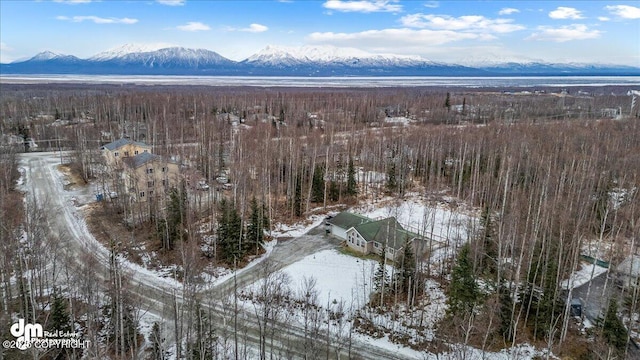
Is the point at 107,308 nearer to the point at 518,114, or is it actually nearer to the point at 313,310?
the point at 313,310

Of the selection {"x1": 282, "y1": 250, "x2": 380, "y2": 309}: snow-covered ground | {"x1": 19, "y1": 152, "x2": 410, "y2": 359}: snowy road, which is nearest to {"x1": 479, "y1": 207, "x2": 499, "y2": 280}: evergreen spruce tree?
{"x1": 282, "y1": 250, "x2": 380, "y2": 309}: snow-covered ground

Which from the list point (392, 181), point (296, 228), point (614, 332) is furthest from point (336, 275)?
point (392, 181)

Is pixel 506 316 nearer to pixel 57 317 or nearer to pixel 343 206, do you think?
pixel 57 317

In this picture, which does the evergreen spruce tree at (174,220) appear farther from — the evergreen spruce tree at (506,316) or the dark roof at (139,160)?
the evergreen spruce tree at (506,316)

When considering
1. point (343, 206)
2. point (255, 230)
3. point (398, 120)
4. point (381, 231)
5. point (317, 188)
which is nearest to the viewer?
point (381, 231)

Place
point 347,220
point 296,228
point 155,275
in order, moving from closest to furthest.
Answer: point 155,275 < point 347,220 < point 296,228

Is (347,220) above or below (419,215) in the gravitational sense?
above

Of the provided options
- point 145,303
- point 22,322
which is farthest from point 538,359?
point 22,322

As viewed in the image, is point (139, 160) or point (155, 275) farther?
point (139, 160)
